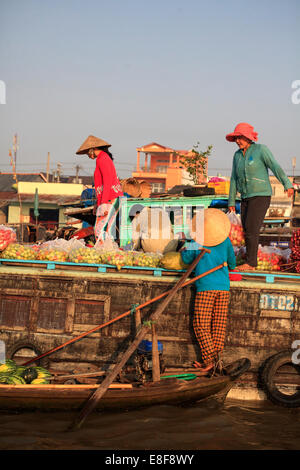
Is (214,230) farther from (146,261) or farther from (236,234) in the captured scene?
(146,261)

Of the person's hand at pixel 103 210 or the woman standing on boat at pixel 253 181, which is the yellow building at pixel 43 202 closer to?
the person's hand at pixel 103 210

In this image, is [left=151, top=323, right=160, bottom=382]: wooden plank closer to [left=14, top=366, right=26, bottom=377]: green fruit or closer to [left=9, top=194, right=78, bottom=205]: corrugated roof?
[left=14, top=366, right=26, bottom=377]: green fruit

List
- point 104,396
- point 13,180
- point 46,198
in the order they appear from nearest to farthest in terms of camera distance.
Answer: point 104,396, point 46,198, point 13,180

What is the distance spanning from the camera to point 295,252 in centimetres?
563

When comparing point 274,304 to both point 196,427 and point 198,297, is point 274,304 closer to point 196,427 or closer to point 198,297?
point 198,297

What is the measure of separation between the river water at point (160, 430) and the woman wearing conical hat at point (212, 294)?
1.91ft

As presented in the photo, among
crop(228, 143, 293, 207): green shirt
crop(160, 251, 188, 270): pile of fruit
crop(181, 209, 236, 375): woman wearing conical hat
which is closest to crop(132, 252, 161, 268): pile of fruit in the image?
crop(160, 251, 188, 270): pile of fruit

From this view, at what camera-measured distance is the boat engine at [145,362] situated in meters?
4.64

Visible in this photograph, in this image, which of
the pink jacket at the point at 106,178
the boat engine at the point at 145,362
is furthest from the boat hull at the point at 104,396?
the pink jacket at the point at 106,178

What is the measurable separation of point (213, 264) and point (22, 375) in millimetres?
2263

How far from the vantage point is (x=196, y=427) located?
425 centimetres

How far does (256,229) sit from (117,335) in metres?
2.02

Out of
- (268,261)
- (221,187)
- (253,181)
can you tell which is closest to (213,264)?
(268,261)

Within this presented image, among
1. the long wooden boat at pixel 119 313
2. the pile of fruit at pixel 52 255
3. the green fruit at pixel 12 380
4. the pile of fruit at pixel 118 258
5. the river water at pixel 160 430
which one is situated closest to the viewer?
the river water at pixel 160 430
